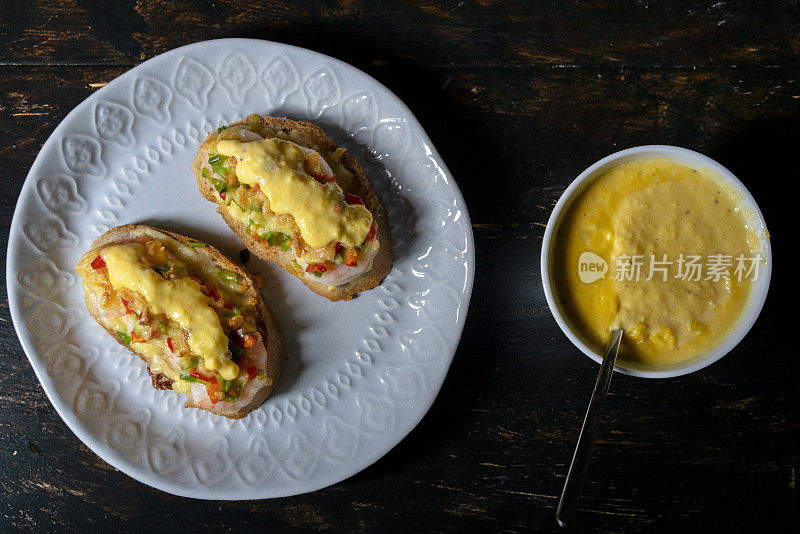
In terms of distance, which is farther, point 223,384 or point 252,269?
point 252,269

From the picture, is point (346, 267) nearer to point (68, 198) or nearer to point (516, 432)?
point (516, 432)

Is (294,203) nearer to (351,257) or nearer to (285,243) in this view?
(285,243)

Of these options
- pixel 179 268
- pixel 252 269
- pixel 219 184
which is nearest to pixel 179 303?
pixel 179 268

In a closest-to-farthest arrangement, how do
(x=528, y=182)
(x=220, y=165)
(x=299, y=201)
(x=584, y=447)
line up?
(x=584, y=447) < (x=299, y=201) < (x=220, y=165) < (x=528, y=182)

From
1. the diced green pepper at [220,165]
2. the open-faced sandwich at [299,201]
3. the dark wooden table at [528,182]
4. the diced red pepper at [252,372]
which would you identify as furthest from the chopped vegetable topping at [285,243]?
the dark wooden table at [528,182]

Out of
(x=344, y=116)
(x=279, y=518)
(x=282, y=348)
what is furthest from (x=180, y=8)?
(x=279, y=518)

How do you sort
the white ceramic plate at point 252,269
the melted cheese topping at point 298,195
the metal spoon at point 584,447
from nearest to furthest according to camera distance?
the metal spoon at point 584,447, the melted cheese topping at point 298,195, the white ceramic plate at point 252,269

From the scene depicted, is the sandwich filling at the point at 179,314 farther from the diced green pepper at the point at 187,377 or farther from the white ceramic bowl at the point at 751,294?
the white ceramic bowl at the point at 751,294
